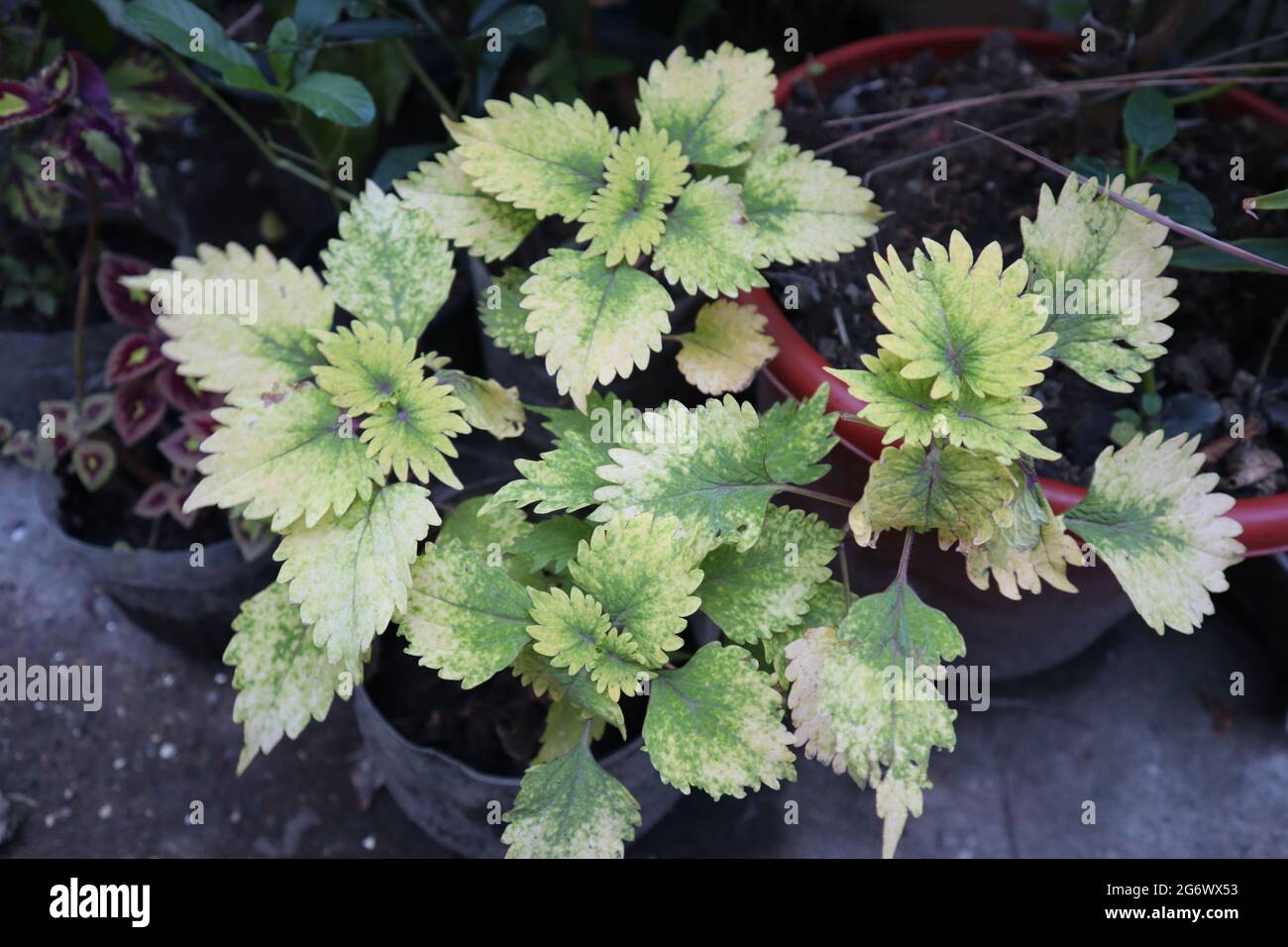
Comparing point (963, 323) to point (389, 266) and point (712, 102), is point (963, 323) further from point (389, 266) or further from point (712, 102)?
point (389, 266)

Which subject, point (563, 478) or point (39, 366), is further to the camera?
point (39, 366)

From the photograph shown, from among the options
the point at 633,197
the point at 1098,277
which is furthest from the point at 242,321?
the point at 1098,277

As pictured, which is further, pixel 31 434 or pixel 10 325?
pixel 10 325

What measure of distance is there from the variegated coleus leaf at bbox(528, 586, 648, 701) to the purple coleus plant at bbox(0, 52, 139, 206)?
0.74 metres

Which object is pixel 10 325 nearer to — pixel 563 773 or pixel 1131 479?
pixel 563 773

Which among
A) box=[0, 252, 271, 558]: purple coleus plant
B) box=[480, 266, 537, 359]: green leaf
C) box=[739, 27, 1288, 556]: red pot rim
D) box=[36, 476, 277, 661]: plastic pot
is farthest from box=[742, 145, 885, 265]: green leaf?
box=[36, 476, 277, 661]: plastic pot

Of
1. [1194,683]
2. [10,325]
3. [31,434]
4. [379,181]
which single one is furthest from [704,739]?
[10,325]

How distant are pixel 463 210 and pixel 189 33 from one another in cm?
33

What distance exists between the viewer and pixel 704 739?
854mm

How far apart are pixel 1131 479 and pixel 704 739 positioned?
0.43 metres

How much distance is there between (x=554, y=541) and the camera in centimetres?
94

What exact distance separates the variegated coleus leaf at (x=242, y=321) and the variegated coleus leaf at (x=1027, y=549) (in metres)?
0.59
